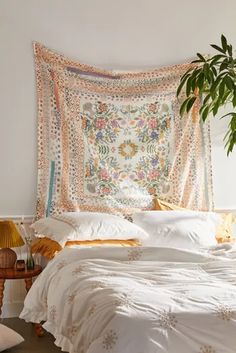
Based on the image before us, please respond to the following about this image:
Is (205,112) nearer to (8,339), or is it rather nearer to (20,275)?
(20,275)

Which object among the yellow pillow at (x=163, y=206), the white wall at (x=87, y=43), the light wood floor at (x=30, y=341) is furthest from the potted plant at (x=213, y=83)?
the light wood floor at (x=30, y=341)

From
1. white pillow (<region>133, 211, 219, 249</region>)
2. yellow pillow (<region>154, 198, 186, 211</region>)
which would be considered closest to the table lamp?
white pillow (<region>133, 211, 219, 249</region>)

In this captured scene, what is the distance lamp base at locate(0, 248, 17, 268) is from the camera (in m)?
3.50

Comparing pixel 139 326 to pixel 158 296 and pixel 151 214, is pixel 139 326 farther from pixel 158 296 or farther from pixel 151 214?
pixel 151 214

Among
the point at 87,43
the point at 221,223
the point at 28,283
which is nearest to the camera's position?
the point at 28,283

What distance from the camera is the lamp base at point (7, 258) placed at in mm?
3500

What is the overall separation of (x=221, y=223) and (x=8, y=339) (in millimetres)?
1931

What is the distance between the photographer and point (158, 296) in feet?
7.05

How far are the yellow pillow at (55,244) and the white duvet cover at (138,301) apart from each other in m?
0.29

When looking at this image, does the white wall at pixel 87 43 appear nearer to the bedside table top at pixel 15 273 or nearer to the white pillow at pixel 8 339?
the bedside table top at pixel 15 273

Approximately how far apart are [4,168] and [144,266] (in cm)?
151

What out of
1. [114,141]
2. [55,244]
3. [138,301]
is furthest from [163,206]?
[138,301]

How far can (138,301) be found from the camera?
208 cm

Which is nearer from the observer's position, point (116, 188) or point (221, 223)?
point (116, 188)
